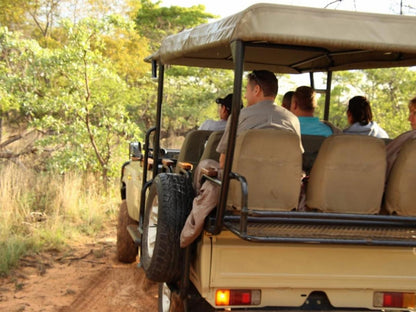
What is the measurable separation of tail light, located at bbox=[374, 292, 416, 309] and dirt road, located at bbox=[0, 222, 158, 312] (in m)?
1.94

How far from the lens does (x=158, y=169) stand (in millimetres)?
4684

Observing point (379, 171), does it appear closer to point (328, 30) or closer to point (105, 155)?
point (328, 30)

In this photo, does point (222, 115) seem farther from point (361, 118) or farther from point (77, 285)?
point (77, 285)

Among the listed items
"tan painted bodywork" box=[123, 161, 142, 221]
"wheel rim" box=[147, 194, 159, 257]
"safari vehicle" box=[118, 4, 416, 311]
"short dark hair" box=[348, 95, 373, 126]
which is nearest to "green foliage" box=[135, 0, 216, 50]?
"tan painted bodywork" box=[123, 161, 142, 221]

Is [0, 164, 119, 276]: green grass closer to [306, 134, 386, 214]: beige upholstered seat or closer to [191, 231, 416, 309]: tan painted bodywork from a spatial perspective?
[191, 231, 416, 309]: tan painted bodywork

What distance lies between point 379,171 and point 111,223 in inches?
200

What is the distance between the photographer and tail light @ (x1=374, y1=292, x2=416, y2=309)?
3.37m

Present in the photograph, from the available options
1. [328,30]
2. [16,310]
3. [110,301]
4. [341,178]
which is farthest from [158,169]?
[328,30]

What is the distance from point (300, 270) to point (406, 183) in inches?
30.9

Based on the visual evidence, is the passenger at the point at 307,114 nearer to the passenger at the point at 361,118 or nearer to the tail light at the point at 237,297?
the passenger at the point at 361,118

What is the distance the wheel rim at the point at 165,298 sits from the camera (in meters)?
3.88

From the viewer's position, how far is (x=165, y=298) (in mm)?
3984

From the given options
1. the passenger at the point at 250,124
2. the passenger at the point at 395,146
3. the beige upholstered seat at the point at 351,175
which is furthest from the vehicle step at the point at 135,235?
the passenger at the point at 395,146

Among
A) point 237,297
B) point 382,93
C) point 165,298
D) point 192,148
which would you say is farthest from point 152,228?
point 382,93
